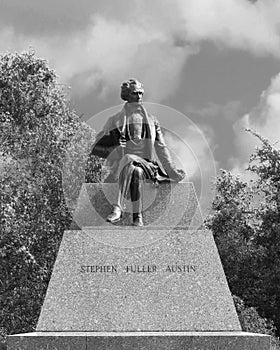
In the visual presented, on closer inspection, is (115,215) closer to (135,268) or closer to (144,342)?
(135,268)

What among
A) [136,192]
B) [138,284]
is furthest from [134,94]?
[138,284]

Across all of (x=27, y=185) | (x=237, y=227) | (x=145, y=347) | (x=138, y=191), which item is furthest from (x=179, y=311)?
(x=237, y=227)

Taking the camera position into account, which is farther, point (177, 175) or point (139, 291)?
point (177, 175)

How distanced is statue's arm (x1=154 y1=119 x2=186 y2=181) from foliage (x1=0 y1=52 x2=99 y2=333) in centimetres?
955

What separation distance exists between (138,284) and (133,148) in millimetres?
2249

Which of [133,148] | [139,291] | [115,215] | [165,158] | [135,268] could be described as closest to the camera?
[139,291]

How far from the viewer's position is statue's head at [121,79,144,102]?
30.8 feet

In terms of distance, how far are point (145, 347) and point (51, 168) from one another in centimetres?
1511

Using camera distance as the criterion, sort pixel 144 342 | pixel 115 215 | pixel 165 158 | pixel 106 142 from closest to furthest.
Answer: pixel 144 342 < pixel 115 215 < pixel 165 158 < pixel 106 142

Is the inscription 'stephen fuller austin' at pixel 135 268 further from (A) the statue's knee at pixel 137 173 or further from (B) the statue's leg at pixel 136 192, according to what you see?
(A) the statue's knee at pixel 137 173

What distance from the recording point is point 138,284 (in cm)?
777

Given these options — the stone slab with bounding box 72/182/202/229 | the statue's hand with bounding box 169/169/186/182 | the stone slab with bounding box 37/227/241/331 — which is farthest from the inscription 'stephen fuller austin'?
the statue's hand with bounding box 169/169/186/182

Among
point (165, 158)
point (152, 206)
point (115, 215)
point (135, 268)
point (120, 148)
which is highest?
point (120, 148)

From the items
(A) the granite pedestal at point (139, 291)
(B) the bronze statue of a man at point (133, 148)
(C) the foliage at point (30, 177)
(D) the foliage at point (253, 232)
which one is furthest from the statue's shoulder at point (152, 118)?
(D) the foliage at point (253, 232)
